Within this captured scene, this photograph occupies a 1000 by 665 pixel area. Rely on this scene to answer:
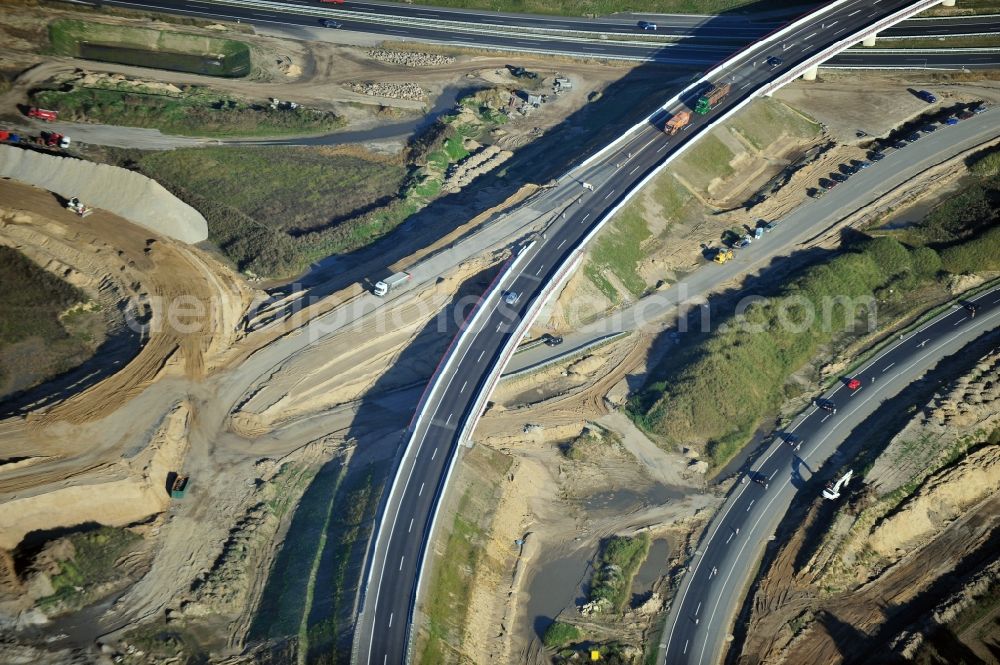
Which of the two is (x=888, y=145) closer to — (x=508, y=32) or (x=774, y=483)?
(x=774, y=483)

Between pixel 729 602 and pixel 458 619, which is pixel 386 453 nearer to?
pixel 458 619

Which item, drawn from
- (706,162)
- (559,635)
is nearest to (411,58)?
(706,162)

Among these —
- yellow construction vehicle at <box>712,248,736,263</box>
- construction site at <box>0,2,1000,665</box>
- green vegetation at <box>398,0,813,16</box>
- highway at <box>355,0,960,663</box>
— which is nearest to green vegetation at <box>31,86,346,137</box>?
construction site at <box>0,2,1000,665</box>

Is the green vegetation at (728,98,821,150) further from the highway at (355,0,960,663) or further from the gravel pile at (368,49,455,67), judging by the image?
the gravel pile at (368,49,455,67)

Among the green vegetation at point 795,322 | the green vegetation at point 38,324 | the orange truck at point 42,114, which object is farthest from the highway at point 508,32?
the green vegetation at point 38,324

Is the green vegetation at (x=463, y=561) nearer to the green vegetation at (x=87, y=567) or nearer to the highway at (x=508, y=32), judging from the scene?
the green vegetation at (x=87, y=567)
